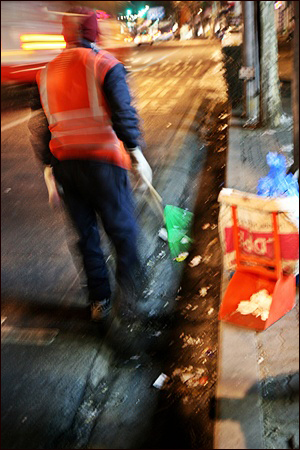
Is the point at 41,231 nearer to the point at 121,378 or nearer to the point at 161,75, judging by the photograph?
the point at 121,378

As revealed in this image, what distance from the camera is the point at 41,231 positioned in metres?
4.76

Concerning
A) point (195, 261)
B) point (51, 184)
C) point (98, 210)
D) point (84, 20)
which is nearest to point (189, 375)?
point (98, 210)

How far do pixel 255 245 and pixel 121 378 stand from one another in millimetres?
1294

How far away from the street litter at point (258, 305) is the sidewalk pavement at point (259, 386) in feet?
0.39

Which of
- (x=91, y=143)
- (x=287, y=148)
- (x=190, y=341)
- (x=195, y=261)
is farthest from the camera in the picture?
(x=287, y=148)

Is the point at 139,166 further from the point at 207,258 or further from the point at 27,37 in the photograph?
the point at 207,258

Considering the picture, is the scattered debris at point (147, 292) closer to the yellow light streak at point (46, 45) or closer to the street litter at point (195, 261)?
the street litter at point (195, 261)

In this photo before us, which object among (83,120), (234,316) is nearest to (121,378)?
(234,316)

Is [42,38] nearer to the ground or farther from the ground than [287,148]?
farther from the ground

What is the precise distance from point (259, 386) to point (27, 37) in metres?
2.48

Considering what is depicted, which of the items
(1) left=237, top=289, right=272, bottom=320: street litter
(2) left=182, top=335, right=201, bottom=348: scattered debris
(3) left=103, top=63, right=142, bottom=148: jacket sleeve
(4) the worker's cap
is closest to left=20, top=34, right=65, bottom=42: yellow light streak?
(4) the worker's cap

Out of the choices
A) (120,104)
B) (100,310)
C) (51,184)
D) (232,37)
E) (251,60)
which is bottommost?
(100,310)

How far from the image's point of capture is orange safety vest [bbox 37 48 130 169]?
8.63 feet

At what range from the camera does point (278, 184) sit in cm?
345
